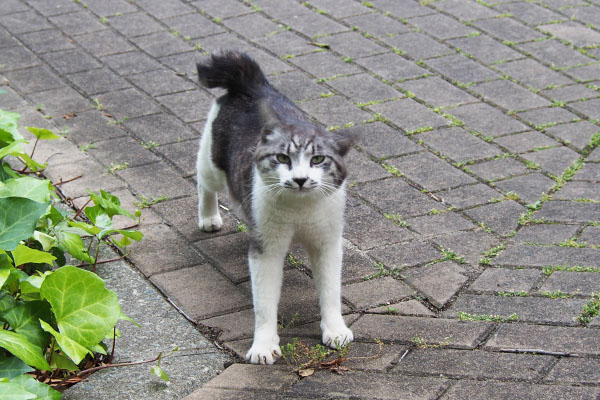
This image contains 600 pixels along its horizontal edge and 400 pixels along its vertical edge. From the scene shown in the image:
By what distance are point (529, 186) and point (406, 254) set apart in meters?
1.03

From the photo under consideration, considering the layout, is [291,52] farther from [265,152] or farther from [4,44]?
[265,152]

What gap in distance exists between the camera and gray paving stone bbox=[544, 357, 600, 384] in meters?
3.21

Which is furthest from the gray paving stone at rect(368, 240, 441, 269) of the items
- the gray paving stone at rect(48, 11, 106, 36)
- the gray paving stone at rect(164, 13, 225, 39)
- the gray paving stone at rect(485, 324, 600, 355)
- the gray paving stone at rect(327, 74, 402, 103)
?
the gray paving stone at rect(48, 11, 106, 36)

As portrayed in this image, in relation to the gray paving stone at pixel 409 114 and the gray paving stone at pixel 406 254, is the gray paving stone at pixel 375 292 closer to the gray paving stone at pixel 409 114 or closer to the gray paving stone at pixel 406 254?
the gray paving stone at pixel 406 254

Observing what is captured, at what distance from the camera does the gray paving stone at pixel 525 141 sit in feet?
17.2

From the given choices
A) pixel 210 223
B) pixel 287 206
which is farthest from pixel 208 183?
pixel 287 206

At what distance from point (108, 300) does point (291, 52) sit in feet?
12.1

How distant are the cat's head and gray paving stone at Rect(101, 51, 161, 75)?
9.68 ft

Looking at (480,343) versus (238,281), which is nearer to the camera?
(480,343)

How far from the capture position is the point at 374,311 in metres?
3.85

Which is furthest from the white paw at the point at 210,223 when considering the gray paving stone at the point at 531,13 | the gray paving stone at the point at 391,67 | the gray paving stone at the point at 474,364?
the gray paving stone at the point at 531,13

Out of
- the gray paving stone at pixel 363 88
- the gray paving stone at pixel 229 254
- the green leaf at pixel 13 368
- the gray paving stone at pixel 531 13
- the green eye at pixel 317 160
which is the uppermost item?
the green eye at pixel 317 160

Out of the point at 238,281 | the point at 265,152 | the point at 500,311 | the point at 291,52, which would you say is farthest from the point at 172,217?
the point at 291,52

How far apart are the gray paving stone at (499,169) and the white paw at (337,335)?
1774 mm
